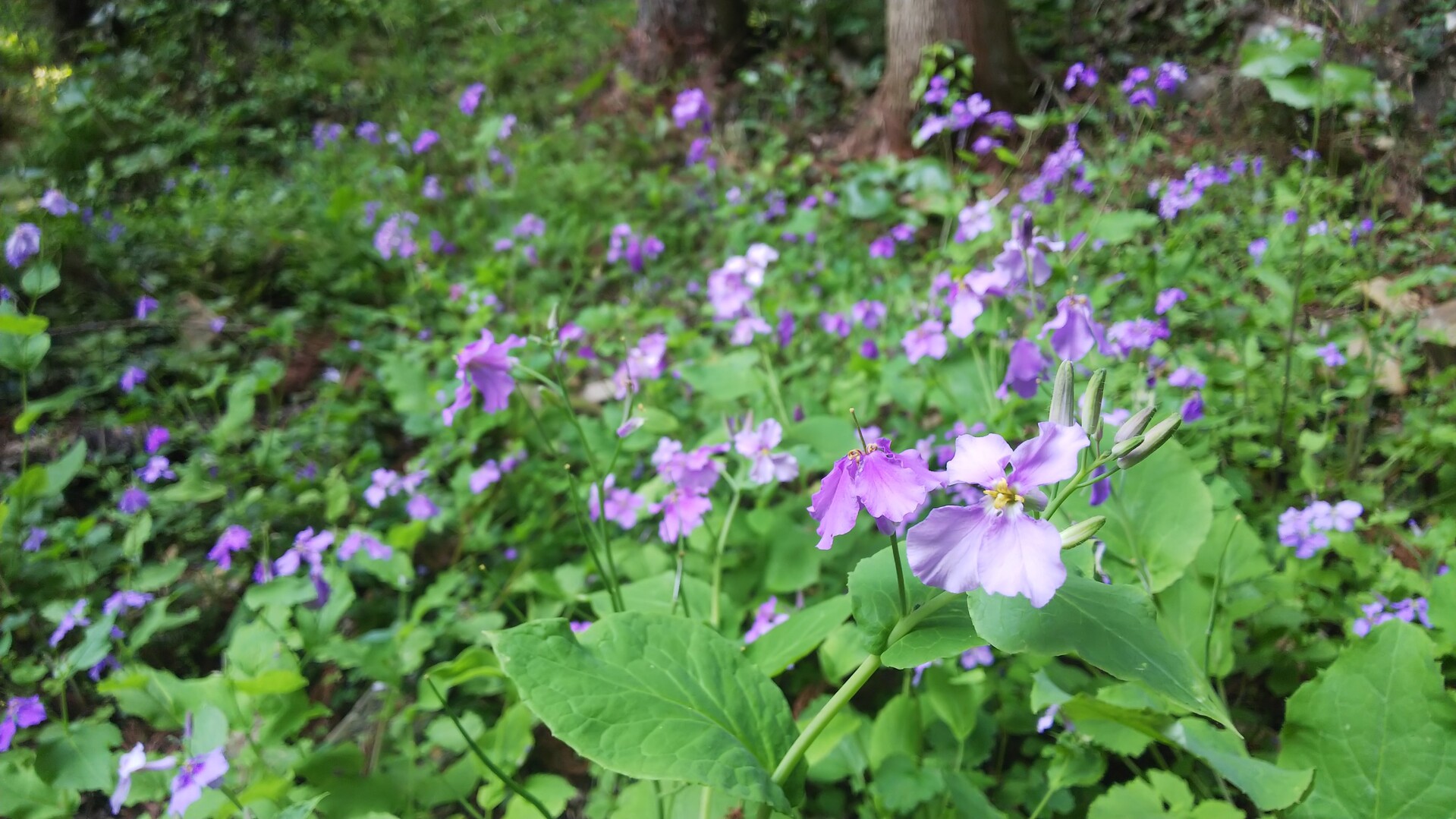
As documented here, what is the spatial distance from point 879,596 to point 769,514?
0.96m

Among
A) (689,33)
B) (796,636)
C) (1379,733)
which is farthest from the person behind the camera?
(689,33)

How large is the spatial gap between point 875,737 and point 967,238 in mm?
1606

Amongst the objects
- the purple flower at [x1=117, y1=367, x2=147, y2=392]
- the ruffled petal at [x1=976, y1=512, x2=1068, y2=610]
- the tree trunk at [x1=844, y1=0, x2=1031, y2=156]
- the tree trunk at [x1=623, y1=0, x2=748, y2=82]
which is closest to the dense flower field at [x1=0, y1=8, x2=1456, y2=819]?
the ruffled petal at [x1=976, y1=512, x2=1068, y2=610]

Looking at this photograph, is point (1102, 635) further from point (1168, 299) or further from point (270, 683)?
point (1168, 299)

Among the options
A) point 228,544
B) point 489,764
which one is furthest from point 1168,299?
point 228,544

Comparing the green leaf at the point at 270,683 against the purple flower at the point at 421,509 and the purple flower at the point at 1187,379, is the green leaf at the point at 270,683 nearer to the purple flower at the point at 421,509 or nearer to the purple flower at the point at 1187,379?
the purple flower at the point at 421,509

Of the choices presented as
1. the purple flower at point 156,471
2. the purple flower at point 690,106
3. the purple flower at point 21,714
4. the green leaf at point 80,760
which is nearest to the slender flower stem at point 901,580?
the green leaf at point 80,760

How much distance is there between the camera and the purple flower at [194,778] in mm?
1332

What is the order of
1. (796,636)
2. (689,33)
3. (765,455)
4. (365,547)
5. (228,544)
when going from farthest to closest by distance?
(689,33)
(228,544)
(365,547)
(765,455)
(796,636)

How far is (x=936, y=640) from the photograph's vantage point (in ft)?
2.84

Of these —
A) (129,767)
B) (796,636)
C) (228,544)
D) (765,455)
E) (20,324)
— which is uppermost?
(20,324)

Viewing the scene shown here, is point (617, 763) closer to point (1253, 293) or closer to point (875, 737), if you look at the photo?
point (875, 737)

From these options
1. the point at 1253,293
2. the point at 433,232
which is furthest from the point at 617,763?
the point at 433,232

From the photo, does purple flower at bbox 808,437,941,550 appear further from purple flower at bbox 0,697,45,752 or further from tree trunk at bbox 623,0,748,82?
tree trunk at bbox 623,0,748,82
